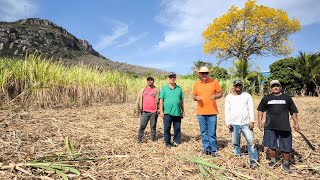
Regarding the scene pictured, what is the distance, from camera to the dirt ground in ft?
13.1

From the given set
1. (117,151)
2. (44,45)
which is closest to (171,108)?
(117,151)

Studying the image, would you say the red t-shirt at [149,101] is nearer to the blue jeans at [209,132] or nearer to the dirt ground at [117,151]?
the dirt ground at [117,151]

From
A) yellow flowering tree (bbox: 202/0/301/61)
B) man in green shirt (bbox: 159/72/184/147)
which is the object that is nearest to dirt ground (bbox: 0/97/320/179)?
man in green shirt (bbox: 159/72/184/147)

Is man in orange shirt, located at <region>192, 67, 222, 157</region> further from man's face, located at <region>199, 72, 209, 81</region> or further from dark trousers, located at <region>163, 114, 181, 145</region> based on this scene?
dark trousers, located at <region>163, 114, 181, 145</region>

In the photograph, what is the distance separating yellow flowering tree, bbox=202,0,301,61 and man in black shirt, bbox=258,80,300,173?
25.2 metres

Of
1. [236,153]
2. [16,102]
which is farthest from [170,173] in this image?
[16,102]

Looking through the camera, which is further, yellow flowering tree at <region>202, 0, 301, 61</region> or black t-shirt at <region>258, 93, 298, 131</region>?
yellow flowering tree at <region>202, 0, 301, 61</region>

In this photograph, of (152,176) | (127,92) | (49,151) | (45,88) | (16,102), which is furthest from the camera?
(127,92)

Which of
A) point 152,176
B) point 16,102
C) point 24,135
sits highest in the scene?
point 16,102

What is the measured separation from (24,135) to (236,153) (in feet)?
12.3

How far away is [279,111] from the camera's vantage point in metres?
4.55

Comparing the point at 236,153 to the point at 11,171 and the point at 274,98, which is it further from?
the point at 11,171

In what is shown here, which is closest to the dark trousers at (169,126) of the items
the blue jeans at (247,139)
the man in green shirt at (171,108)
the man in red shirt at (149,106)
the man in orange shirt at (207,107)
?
the man in green shirt at (171,108)

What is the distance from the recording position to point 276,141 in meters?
4.58
